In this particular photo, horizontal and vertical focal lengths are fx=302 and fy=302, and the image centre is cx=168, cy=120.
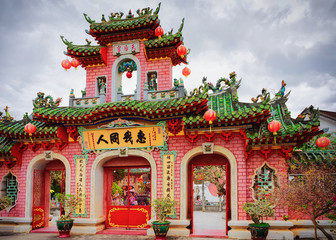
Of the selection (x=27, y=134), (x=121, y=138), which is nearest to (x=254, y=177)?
(x=121, y=138)

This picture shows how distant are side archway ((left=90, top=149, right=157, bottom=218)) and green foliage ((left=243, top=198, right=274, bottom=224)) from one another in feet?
10.9

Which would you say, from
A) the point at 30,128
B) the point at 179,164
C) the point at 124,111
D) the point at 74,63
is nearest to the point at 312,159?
the point at 179,164

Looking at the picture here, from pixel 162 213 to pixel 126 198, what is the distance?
103 inches

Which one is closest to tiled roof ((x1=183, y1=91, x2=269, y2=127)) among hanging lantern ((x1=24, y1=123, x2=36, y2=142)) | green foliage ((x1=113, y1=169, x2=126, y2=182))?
green foliage ((x1=113, y1=169, x2=126, y2=182))

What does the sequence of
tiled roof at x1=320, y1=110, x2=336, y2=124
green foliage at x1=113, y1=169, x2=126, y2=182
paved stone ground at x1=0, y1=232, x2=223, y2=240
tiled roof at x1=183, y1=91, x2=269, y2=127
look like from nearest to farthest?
tiled roof at x1=183, y1=91, x2=269, y2=127
paved stone ground at x1=0, y1=232, x2=223, y2=240
green foliage at x1=113, y1=169, x2=126, y2=182
tiled roof at x1=320, y1=110, x2=336, y2=124

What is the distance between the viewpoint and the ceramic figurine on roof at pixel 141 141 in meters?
9.96

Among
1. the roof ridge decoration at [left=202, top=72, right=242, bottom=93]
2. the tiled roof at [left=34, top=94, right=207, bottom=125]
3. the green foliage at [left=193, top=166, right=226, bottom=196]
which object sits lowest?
the green foliage at [left=193, top=166, right=226, bottom=196]

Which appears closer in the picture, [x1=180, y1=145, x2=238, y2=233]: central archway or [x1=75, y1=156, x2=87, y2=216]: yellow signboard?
[x1=180, y1=145, x2=238, y2=233]: central archway

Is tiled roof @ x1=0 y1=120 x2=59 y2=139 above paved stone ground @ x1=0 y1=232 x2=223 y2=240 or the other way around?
above

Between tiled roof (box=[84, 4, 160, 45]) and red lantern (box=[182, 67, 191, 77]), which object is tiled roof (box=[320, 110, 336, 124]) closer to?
red lantern (box=[182, 67, 191, 77])

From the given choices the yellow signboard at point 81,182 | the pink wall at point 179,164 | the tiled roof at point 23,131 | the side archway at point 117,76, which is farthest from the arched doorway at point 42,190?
the side archway at point 117,76

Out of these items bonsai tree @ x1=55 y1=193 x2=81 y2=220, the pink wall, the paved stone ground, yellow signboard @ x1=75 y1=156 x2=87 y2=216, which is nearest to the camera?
the pink wall

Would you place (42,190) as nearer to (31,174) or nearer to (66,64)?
(31,174)

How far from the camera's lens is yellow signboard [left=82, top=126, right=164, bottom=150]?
10.8m
